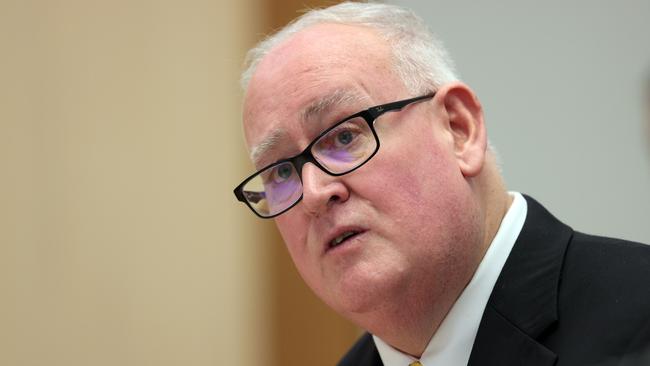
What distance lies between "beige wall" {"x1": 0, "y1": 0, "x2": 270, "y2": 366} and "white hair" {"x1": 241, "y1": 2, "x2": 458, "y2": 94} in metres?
1.19

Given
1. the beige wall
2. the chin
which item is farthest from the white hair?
the beige wall

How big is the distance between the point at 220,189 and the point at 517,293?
1.79 m

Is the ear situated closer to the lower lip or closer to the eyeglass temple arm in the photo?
the eyeglass temple arm

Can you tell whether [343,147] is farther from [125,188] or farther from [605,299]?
[125,188]

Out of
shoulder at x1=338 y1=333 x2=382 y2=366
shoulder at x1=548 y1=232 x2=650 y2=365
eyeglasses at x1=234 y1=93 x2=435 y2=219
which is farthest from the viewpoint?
shoulder at x1=338 y1=333 x2=382 y2=366

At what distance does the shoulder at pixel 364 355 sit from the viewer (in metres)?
2.16

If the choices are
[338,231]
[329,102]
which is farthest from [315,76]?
[338,231]

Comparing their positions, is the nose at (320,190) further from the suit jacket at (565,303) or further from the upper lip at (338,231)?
the suit jacket at (565,303)

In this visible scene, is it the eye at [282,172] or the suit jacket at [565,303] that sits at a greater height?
the eye at [282,172]

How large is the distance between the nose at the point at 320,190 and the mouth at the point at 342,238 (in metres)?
0.06

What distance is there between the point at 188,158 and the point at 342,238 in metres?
1.66

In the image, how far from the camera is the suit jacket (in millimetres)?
1549

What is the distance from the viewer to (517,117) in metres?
3.01

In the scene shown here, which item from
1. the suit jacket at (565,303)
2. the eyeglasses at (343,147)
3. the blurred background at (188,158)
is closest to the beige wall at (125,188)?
the blurred background at (188,158)
